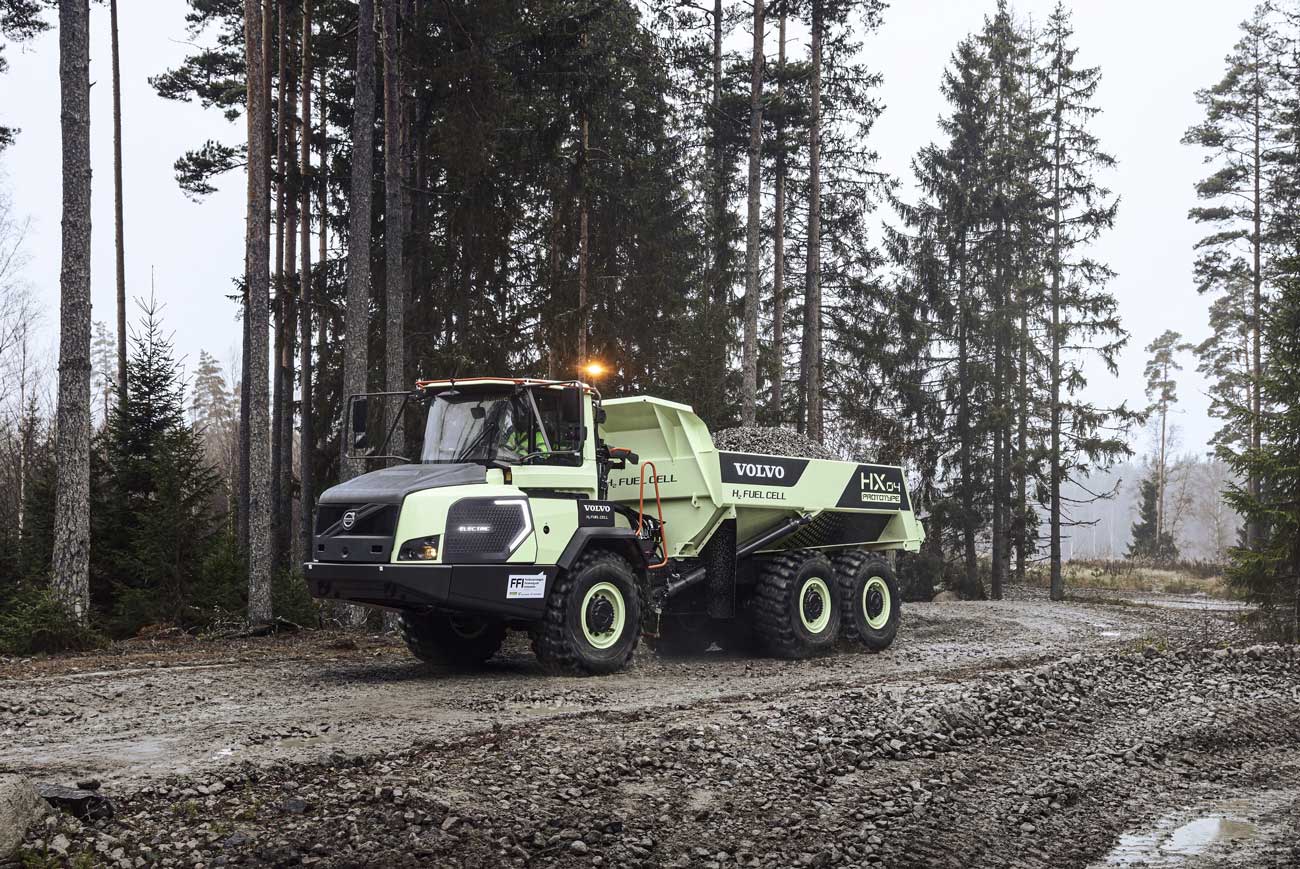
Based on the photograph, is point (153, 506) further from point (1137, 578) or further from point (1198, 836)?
point (1137, 578)

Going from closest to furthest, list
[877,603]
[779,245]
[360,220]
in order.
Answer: [877,603] < [360,220] < [779,245]

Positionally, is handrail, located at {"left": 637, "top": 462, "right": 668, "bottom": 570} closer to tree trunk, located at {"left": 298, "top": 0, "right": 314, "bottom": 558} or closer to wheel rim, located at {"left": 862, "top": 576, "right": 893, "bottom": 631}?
wheel rim, located at {"left": 862, "top": 576, "right": 893, "bottom": 631}

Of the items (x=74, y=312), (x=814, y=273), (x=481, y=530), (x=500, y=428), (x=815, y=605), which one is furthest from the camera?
(x=814, y=273)

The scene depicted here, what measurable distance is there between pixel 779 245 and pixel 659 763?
25608 mm

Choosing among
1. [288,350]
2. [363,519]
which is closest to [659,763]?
[363,519]

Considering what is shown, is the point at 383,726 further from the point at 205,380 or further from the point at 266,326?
the point at 205,380

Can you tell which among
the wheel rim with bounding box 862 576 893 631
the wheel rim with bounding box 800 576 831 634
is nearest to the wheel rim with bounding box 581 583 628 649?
the wheel rim with bounding box 800 576 831 634

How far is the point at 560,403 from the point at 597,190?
1544 cm

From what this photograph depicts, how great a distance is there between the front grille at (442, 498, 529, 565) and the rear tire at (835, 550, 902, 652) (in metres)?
5.27

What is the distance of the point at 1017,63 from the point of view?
33594 mm

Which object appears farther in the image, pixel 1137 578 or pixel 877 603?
pixel 1137 578

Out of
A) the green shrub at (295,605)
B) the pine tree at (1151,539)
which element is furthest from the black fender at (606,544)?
the pine tree at (1151,539)

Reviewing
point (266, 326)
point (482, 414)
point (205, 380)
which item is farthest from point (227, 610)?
point (205, 380)

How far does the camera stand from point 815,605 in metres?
13.0
